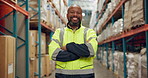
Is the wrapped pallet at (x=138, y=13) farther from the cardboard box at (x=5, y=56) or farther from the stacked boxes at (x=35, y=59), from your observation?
the stacked boxes at (x=35, y=59)

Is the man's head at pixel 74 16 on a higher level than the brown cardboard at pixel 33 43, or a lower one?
higher

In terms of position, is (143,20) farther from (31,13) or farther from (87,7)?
(87,7)

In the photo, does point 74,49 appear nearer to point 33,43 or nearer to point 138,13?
point 138,13

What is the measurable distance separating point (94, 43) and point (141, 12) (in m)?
1.59

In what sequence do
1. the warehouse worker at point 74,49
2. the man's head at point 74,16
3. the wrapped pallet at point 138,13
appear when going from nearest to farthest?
the warehouse worker at point 74,49
the man's head at point 74,16
the wrapped pallet at point 138,13

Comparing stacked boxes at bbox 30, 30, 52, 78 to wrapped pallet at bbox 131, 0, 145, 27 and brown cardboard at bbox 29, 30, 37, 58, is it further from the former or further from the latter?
wrapped pallet at bbox 131, 0, 145, 27

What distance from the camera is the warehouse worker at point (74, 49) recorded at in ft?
6.79

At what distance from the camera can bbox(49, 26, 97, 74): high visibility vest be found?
→ 6.80 feet

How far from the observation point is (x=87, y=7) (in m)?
17.9

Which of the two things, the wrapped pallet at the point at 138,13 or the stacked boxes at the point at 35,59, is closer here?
the wrapped pallet at the point at 138,13

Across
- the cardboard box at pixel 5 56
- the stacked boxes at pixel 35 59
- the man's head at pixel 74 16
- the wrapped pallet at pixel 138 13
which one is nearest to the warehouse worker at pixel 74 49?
the man's head at pixel 74 16

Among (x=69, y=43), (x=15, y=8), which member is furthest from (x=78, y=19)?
(x=15, y=8)

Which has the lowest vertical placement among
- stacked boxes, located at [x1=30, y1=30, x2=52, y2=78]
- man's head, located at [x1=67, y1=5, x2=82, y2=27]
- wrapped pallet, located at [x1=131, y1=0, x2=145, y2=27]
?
stacked boxes, located at [x1=30, y1=30, x2=52, y2=78]

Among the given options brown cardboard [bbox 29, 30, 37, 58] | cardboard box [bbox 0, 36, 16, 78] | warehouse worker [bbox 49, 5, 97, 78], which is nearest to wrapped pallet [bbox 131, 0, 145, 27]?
warehouse worker [bbox 49, 5, 97, 78]
